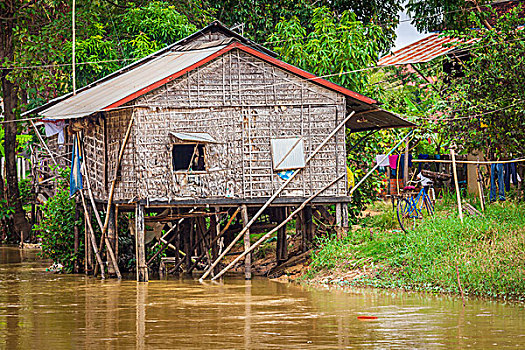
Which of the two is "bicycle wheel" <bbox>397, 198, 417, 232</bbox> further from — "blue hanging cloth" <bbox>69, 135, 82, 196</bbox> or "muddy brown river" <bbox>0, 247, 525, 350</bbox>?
"blue hanging cloth" <bbox>69, 135, 82, 196</bbox>

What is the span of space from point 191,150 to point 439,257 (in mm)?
6938

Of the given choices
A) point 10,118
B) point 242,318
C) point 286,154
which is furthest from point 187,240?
point 10,118

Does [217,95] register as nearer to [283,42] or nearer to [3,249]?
[283,42]

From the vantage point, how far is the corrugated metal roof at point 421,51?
2150 centimetres

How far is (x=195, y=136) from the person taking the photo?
54.9 ft

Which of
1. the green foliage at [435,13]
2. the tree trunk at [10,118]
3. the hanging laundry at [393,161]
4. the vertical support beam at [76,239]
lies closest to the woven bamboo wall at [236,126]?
the vertical support beam at [76,239]

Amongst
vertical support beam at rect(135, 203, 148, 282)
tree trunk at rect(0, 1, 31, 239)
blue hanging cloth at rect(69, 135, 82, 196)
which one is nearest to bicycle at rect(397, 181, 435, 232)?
→ vertical support beam at rect(135, 203, 148, 282)

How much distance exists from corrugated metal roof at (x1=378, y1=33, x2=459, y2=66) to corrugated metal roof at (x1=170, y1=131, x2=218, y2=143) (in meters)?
6.63

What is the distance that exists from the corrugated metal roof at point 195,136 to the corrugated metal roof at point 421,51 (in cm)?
663

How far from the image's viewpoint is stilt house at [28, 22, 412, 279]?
16.7 meters

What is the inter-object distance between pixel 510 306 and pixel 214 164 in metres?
7.14

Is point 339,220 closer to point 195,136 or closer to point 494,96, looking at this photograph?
point 195,136

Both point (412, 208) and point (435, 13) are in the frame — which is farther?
point (435, 13)

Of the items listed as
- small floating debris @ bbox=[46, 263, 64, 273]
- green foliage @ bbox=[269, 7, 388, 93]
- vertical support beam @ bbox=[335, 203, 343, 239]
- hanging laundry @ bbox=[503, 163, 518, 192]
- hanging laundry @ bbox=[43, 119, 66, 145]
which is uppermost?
green foliage @ bbox=[269, 7, 388, 93]
